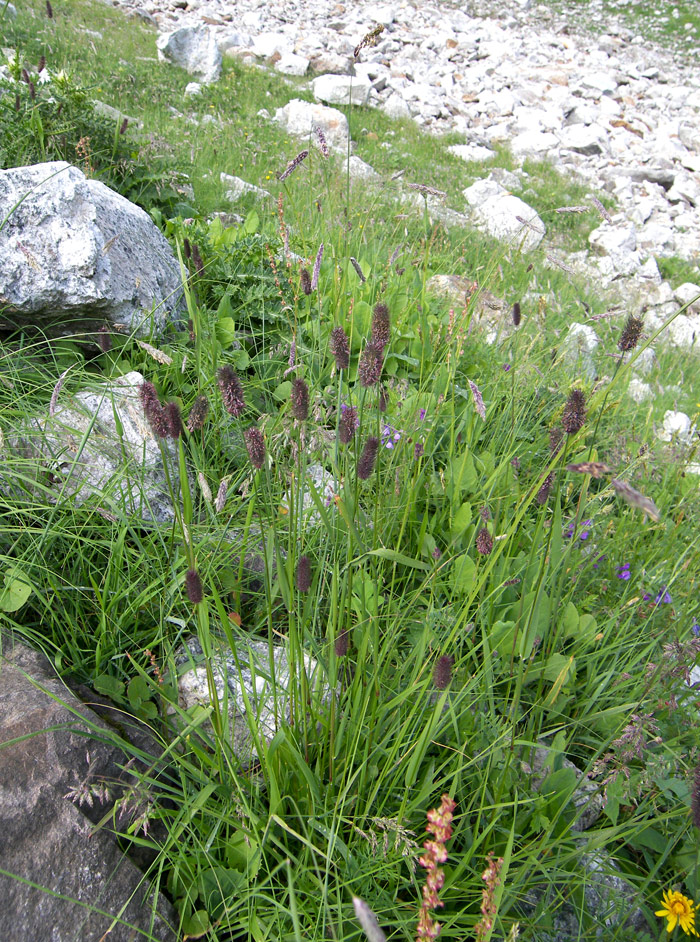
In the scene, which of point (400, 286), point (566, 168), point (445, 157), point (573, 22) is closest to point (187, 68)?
point (445, 157)

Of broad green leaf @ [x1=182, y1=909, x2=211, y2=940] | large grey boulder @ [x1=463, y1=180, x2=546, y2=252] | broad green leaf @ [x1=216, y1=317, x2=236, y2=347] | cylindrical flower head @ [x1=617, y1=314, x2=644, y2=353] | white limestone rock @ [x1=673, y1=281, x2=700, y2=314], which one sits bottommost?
white limestone rock @ [x1=673, y1=281, x2=700, y2=314]

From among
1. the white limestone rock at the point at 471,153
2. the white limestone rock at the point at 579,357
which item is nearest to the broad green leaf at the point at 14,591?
the white limestone rock at the point at 579,357

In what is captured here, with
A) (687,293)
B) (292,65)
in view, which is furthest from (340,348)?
(292,65)

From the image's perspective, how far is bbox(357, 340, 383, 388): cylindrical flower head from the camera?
1.52m

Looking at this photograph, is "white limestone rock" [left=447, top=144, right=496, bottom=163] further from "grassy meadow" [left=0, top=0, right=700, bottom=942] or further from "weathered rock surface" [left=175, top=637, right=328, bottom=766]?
"weathered rock surface" [left=175, top=637, right=328, bottom=766]

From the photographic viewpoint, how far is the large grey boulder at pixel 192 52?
11.0m

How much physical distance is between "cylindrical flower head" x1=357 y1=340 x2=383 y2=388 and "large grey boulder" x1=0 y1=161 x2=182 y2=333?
1.54 m

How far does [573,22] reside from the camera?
2270 centimetres

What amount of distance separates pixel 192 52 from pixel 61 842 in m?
12.9

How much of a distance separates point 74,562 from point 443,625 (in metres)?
1.22

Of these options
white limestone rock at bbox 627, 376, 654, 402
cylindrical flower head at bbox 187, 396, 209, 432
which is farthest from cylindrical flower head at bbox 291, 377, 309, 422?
white limestone rock at bbox 627, 376, 654, 402

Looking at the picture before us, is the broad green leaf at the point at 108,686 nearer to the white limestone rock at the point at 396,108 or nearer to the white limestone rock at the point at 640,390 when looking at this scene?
the white limestone rock at the point at 640,390

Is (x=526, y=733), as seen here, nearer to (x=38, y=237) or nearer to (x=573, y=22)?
(x=38, y=237)

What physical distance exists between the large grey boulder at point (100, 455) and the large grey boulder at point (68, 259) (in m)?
0.46
